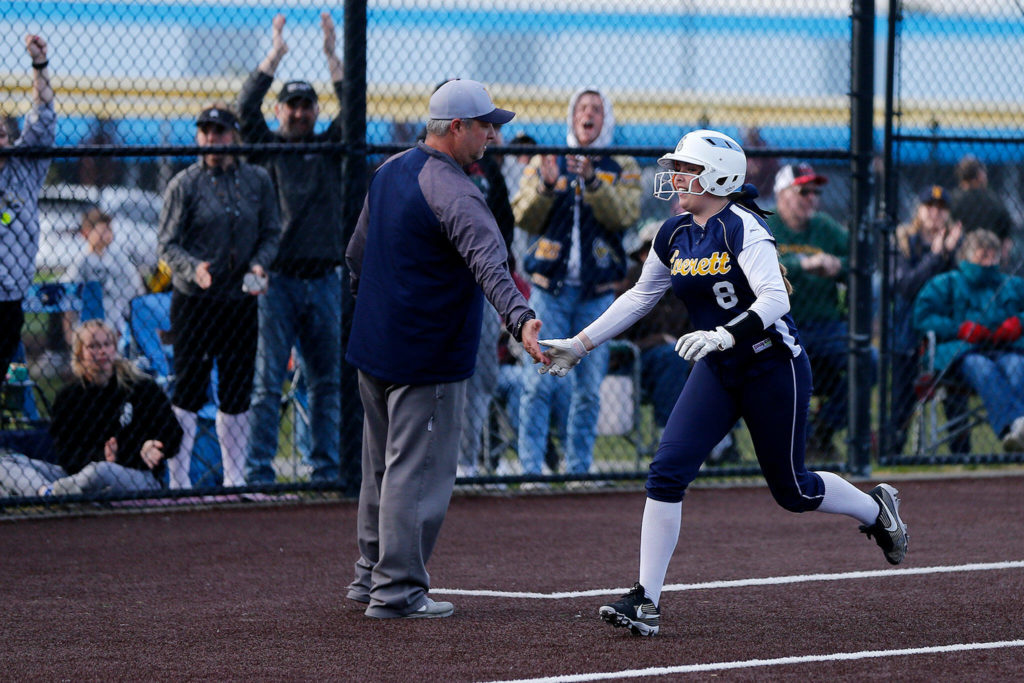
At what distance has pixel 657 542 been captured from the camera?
548cm

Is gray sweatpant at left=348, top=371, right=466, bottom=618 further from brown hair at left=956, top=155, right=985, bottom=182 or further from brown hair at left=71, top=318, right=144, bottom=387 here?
brown hair at left=956, top=155, right=985, bottom=182

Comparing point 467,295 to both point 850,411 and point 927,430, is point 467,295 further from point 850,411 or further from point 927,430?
point 927,430

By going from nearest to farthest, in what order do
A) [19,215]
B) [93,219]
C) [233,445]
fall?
1. [19,215]
2. [233,445]
3. [93,219]

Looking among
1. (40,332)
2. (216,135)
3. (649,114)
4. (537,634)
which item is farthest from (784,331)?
(649,114)

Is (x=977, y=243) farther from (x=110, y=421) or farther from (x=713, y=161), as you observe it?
Answer: (x=110, y=421)

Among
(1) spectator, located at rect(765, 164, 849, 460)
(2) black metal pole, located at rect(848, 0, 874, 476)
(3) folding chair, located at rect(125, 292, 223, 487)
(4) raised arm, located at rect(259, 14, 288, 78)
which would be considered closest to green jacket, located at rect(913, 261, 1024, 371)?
(1) spectator, located at rect(765, 164, 849, 460)

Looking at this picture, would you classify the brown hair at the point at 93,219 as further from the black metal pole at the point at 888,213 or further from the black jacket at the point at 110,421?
the black metal pole at the point at 888,213

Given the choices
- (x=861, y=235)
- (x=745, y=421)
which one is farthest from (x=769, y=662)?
(x=861, y=235)

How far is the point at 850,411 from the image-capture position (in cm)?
1004

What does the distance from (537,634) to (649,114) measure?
29.4 feet

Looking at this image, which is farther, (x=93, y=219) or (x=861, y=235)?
(x=93, y=219)

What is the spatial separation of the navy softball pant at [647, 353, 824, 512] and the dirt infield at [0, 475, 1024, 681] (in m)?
0.56

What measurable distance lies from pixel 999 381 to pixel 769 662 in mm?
6220

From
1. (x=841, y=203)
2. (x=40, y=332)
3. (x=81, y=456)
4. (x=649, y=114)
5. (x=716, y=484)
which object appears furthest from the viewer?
(x=841, y=203)
